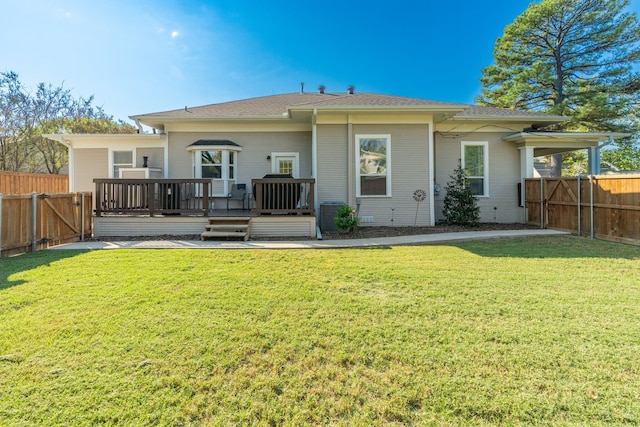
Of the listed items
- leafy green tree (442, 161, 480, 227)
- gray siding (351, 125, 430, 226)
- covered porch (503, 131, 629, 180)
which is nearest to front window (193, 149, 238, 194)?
gray siding (351, 125, 430, 226)

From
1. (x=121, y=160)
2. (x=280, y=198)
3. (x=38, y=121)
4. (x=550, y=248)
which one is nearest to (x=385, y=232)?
(x=280, y=198)

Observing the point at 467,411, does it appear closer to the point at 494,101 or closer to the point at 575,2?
the point at 494,101

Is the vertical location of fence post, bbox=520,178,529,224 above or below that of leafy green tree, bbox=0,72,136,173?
below

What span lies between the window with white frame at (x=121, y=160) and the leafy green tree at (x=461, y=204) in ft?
35.1

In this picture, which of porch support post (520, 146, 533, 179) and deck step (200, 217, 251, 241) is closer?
deck step (200, 217, 251, 241)

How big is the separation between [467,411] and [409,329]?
977 millimetres

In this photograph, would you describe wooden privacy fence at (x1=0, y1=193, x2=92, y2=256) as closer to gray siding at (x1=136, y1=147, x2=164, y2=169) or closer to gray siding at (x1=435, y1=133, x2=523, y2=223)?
gray siding at (x1=136, y1=147, x2=164, y2=169)

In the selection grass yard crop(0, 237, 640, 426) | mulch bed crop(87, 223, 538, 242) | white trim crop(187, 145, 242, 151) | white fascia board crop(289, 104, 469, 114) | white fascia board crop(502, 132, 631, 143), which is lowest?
grass yard crop(0, 237, 640, 426)

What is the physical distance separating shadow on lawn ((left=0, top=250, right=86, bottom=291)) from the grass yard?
0.19ft

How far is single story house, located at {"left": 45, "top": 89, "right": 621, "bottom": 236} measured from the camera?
27.8 feet

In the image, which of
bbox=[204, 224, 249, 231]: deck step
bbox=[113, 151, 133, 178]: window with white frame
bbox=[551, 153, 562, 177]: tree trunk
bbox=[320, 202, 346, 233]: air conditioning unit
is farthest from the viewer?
bbox=[551, 153, 562, 177]: tree trunk

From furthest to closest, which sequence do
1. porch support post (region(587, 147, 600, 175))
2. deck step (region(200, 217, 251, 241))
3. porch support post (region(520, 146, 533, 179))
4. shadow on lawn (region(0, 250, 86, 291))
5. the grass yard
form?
porch support post (region(587, 147, 600, 175)), porch support post (region(520, 146, 533, 179)), deck step (region(200, 217, 251, 241)), shadow on lawn (region(0, 250, 86, 291)), the grass yard

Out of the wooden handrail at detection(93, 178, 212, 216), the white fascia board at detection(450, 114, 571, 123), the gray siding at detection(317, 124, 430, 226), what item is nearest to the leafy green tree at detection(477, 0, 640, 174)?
the white fascia board at detection(450, 114, 571, 123)

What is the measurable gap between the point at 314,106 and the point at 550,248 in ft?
21.1
